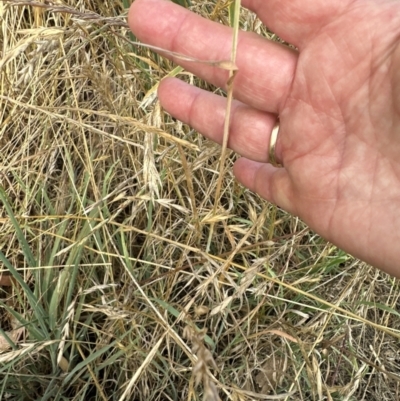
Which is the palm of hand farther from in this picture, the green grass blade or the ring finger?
the green grass blade

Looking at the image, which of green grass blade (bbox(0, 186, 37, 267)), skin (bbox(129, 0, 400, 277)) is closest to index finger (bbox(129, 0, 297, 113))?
skin (bbox(129, 0, 400, 277))

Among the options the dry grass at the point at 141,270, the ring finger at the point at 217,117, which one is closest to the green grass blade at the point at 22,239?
the dry grass at the point at 141,270

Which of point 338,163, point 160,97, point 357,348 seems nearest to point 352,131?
point 338,163

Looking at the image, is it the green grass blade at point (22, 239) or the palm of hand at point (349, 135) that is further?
the green grass blade at point (22, 239)

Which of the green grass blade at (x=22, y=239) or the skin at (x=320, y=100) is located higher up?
the skin at (x=320, y=100)

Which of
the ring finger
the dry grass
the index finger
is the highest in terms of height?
the index finger

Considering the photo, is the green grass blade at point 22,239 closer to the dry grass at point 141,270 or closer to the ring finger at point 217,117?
the dry grass at point 141,270

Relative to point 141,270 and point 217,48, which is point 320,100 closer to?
point 217,48
